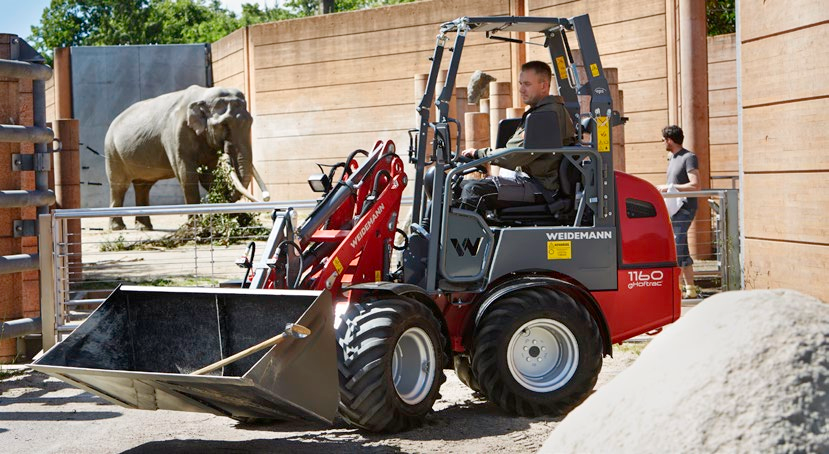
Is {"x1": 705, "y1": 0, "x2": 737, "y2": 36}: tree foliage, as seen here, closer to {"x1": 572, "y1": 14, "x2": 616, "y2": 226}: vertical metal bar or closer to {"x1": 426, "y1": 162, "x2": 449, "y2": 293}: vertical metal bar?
{"x1": 572, "y1": 14, "x2": 616, "y2": 226}: vertical metal bar

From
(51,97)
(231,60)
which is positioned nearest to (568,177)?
(231,60)

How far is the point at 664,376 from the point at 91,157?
26.3 m

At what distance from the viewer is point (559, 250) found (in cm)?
744

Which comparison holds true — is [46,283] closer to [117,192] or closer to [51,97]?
[117,192]

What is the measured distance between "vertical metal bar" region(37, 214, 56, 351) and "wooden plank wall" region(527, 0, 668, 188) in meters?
8.61

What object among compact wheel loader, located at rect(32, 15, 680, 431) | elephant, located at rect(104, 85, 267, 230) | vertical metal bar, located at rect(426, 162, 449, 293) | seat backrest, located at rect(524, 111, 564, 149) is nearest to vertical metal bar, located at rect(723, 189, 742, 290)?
compact wheel loader, located at rect(32, 15, 680, 431)

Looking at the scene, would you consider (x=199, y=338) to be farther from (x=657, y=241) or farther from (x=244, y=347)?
(x=657, y=241)

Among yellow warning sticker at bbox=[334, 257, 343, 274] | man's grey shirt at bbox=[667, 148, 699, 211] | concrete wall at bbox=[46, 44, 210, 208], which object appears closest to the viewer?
yellow warning sticker at bbox=[334, 257, 343, 274]

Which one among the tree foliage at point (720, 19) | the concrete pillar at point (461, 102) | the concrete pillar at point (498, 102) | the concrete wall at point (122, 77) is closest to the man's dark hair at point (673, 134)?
the concrete pillar at point (498, 102)

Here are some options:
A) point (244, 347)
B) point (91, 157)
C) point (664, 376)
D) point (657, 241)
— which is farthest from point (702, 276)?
point (91, 157)

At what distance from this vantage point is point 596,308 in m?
7.39

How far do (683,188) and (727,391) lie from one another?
23.8ft

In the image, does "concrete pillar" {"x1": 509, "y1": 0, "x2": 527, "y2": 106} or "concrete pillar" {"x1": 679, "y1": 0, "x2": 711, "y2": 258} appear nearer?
"concrete pillar" {"x1": 679, "y1": 0, "x2": 711, "y2": 258}

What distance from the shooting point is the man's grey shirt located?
10.8 m
